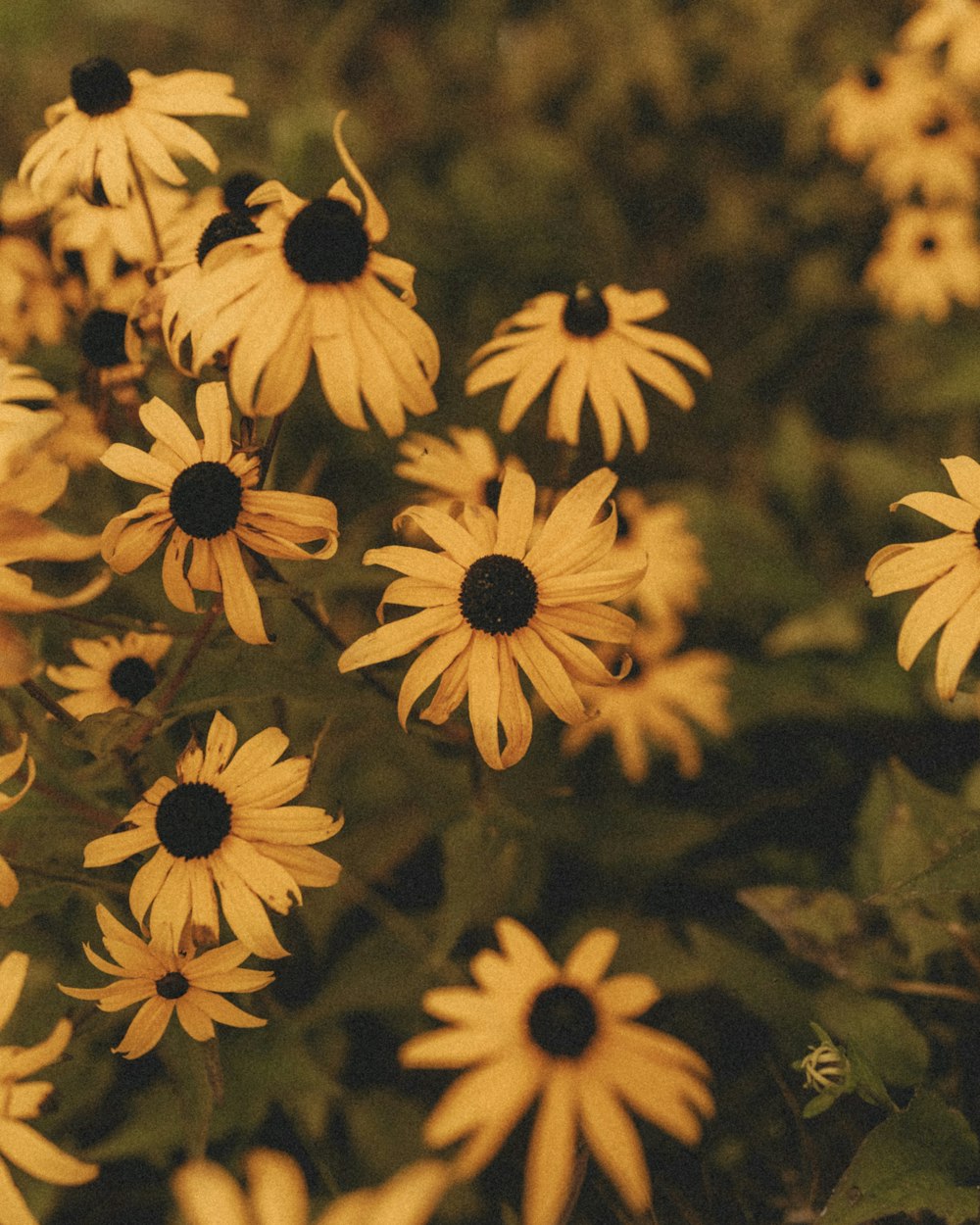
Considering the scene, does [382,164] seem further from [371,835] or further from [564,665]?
[564,665]

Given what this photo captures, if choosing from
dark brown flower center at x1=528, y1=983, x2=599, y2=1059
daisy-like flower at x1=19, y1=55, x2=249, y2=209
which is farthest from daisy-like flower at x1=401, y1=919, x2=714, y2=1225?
daisy-like flower at x1=19, y1=55, x2=249, y2=209

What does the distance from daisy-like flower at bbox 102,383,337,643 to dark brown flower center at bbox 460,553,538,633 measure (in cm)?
14

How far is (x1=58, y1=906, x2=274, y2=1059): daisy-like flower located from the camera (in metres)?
0.90

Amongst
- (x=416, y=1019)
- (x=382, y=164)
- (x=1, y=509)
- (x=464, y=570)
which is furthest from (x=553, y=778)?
(x=382, y=164)

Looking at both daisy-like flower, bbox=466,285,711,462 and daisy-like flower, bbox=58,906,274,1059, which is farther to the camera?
daisy-like flower, bbox=466,285,711,462

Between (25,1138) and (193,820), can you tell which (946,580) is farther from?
(25,1138)

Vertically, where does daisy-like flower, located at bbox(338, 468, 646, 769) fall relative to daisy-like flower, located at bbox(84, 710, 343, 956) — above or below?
above

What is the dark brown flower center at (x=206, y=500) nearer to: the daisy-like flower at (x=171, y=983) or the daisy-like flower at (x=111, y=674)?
the daisy-like flower at (x=111, y=674)

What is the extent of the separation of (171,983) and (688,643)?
1496 mm

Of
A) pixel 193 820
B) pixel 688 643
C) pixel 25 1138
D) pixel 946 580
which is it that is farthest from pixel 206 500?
pixel 688 643

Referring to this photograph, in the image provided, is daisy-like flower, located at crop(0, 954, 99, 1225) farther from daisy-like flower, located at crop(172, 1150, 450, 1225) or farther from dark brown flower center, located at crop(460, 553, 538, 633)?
dark brown flower center, located at crop(460, 553, 538, 633)

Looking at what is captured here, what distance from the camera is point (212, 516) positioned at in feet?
3.11

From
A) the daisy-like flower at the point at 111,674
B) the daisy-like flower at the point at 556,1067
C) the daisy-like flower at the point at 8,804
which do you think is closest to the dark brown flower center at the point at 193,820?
the daisy-like flower at the point at 8,804

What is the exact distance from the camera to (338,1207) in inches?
22.5
